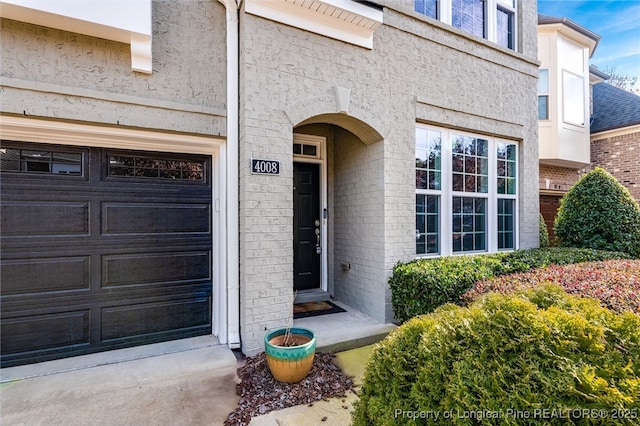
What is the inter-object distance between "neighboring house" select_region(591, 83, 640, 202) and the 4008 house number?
12.2 meters

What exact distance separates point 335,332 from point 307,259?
1.67 meters

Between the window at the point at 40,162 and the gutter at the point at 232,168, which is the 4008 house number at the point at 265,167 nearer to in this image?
the gutter at the point at 232,168

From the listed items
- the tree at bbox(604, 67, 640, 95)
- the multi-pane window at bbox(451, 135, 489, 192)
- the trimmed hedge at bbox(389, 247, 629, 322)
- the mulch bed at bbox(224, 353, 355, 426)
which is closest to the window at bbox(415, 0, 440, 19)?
the multi-pane window at bbox(451, 135, 489, 192)

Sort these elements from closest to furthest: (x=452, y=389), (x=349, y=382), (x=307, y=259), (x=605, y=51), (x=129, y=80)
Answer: (x=452, y=389) → (x=349, y=382) → (x=129, y=80) → (x=307, y=259) → (x=605, y=51)

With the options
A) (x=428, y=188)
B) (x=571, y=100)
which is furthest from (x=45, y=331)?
(x=571, y=100)

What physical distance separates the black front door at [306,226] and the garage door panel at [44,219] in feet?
9.56

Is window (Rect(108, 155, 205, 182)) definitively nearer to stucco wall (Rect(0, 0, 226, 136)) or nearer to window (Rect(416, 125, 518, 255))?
stucco wall (Rect(0, 0, 226, 136))

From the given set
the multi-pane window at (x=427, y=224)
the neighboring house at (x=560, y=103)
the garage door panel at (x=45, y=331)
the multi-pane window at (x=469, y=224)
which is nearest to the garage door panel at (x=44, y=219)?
the garage door panel at (x=45, y=331)

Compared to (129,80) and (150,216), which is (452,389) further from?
(129,80)

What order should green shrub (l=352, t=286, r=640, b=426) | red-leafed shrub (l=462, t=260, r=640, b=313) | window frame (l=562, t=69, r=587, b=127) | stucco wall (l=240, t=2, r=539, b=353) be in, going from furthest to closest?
window frame (l=562, t=69, r=587, b=127) < stucco wall (l=240, t=2, r=539, b=353) < red-leafed shrub (l=462, t=260, r=640, b=313) < green shrub (l=352, t=286, r=640, b=426)

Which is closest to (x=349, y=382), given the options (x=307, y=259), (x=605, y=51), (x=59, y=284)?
(x=307, y=259)

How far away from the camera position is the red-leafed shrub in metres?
2.51

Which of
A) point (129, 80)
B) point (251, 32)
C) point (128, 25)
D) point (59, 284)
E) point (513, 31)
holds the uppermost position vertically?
point (513, 31)

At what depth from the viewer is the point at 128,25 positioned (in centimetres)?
314
